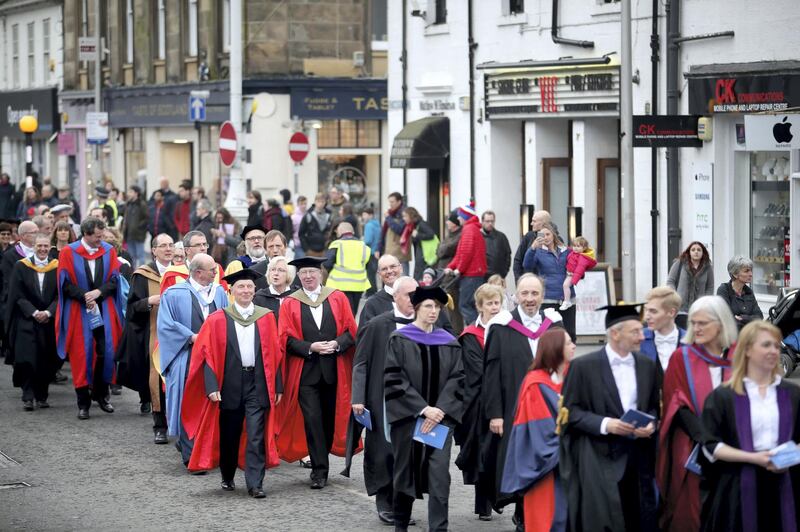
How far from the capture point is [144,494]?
12664mm

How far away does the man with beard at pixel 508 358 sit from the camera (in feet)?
35.7

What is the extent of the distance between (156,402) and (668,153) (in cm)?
982

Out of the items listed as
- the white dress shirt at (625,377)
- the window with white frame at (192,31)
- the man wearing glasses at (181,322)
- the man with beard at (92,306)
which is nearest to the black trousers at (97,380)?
the man with beard at (92,306)

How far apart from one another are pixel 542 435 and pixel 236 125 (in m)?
18.7

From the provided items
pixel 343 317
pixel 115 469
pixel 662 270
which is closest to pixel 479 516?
pixel 343 317

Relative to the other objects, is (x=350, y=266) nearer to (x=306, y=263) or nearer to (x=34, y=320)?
(x=34, y=320)

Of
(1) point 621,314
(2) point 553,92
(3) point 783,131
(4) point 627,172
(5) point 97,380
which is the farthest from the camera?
(2) point 553,92

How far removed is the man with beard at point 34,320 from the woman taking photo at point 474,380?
23.4ft

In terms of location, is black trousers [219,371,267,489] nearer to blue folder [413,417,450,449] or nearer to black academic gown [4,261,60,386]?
blue folder [413,417,450,449]

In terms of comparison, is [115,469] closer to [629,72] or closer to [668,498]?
[668,498]

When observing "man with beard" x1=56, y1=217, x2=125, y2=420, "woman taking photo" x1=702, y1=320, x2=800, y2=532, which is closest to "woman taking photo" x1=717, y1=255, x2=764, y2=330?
"man with beard" x1=56, y1=217, x2=125, y2=420

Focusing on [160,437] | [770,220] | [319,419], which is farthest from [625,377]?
[770,220]

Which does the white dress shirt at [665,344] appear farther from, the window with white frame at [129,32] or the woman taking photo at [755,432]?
the window with white frame at [129,32]

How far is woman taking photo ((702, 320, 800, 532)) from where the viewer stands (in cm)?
847
